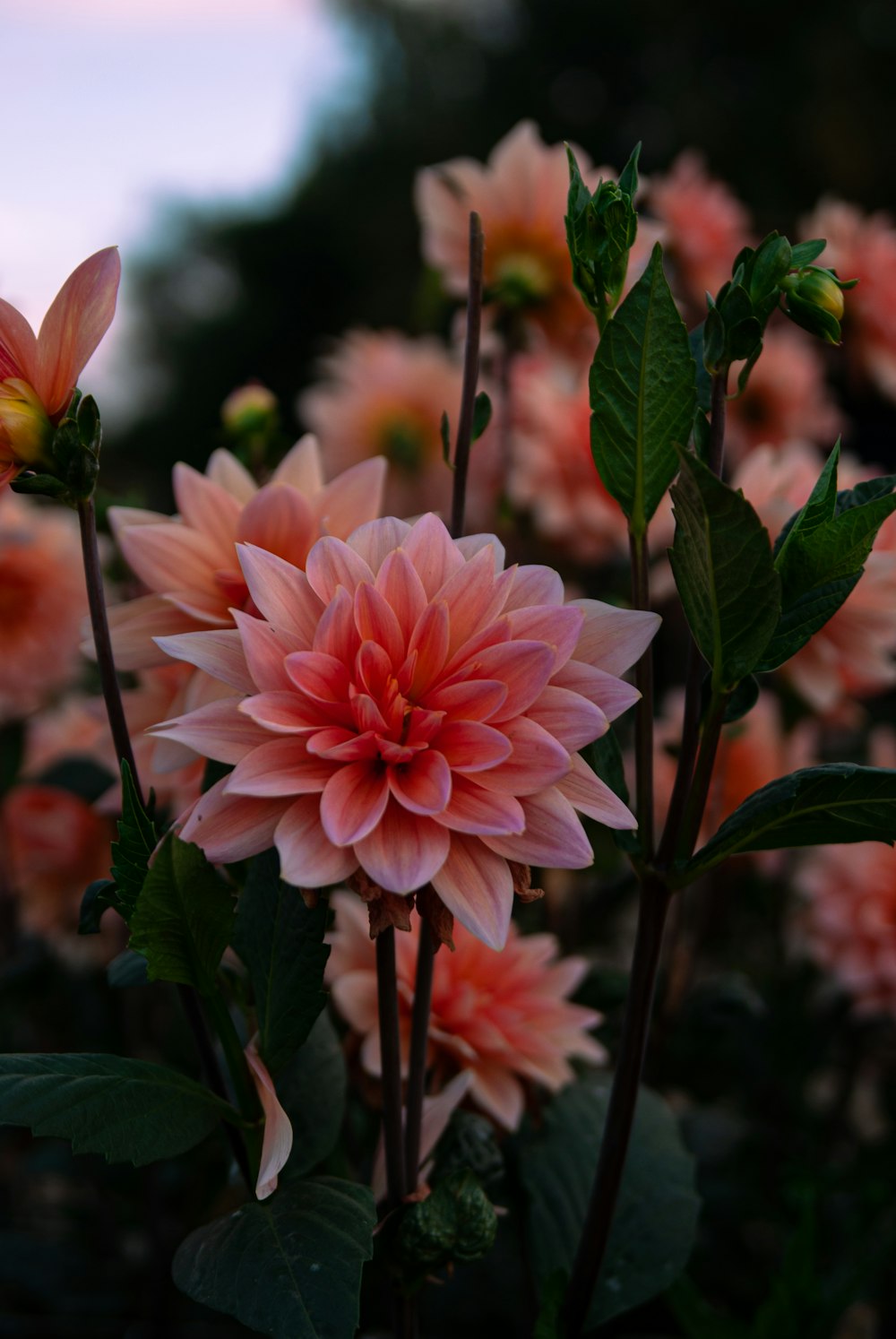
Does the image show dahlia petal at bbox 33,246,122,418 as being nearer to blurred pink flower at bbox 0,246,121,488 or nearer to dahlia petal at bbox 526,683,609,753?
blurred pink flower at bbox 0,246,121,488

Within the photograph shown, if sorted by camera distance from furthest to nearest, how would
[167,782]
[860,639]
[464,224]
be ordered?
[464,224] < [860,639] < [167,782]

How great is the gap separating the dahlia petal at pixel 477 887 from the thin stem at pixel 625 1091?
114 mm

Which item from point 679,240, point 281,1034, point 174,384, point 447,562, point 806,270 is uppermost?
point 174,384

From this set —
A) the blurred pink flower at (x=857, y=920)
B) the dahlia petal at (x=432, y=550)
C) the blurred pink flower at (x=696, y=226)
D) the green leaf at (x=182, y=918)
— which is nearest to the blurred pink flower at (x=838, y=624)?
the blurred pink flower at (x=857, y=920)

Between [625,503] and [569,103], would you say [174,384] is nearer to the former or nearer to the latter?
[569,103]

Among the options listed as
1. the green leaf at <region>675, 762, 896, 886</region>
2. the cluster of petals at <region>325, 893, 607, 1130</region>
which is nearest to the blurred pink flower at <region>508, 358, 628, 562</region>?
the cluster of petals at <region>325, 893, 607, 1130</region>

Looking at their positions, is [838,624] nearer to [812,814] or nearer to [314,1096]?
[812,814]

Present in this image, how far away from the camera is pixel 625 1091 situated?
49cm

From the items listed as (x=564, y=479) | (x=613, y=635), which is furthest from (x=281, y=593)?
(x=564, y=479)

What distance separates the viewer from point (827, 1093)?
4.82 ft

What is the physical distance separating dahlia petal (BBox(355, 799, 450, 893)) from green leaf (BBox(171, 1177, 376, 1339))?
139 millimetres

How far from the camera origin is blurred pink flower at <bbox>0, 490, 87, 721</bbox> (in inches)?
42.9

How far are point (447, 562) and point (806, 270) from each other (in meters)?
0.18

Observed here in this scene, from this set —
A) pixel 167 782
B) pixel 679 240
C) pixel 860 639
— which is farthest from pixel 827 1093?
pixel 167 782
